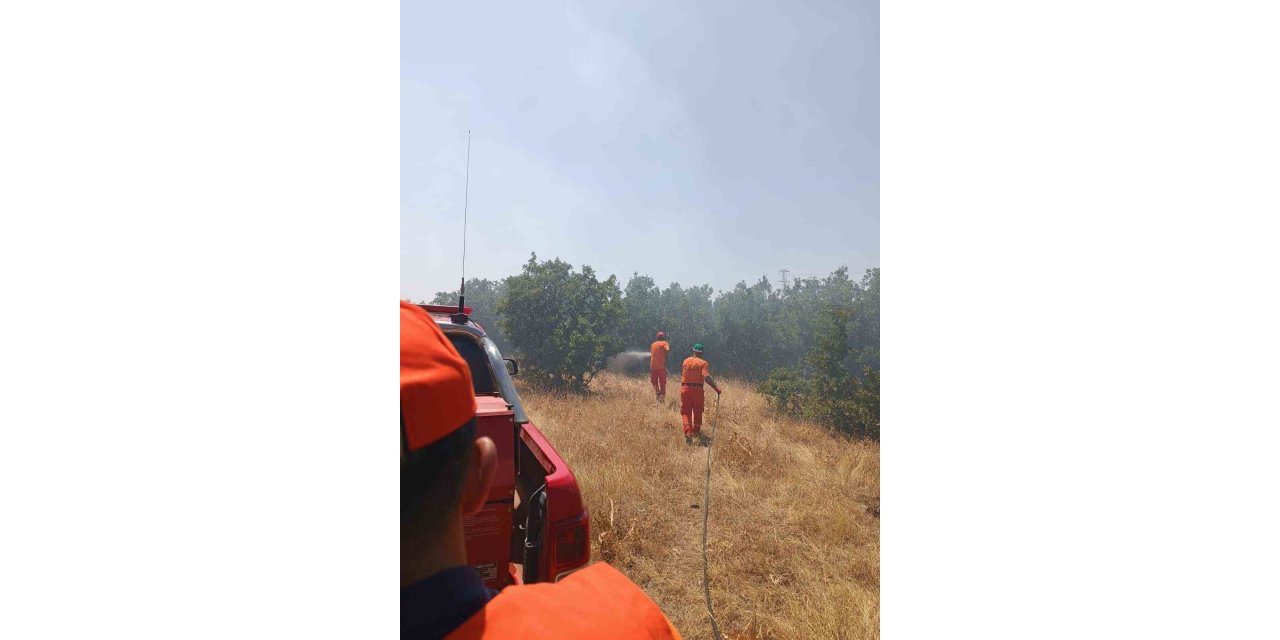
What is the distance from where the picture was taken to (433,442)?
1.90 feet

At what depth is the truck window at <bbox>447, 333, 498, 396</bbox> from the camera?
6.45 feet

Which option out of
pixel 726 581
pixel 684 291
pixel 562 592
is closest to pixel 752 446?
pixel 726 581

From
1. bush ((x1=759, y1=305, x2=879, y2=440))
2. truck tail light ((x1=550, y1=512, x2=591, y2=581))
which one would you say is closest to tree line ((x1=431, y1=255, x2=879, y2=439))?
bush ((x1=759, y1=305, x2=879, y2=440))

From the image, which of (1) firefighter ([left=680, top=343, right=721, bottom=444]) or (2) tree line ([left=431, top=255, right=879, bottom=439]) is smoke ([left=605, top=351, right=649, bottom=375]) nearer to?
(2) tree line ([left=431, top=255, right=879, bottom=439])

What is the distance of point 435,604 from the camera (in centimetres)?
56

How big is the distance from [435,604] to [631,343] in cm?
1153

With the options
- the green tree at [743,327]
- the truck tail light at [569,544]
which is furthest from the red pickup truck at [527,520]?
the green tree at [743,327]

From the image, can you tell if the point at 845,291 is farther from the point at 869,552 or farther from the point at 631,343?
the point at 869,552

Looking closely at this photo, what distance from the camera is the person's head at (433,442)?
0.57m

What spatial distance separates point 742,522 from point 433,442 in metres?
3.13

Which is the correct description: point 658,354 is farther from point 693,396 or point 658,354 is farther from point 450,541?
point 450,541

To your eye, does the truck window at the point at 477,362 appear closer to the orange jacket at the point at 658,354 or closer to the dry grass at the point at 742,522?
the dry grass at the point at 742,522

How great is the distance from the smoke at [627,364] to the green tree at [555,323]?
48.8 inches

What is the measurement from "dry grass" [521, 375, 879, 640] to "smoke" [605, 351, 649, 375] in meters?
5.03
